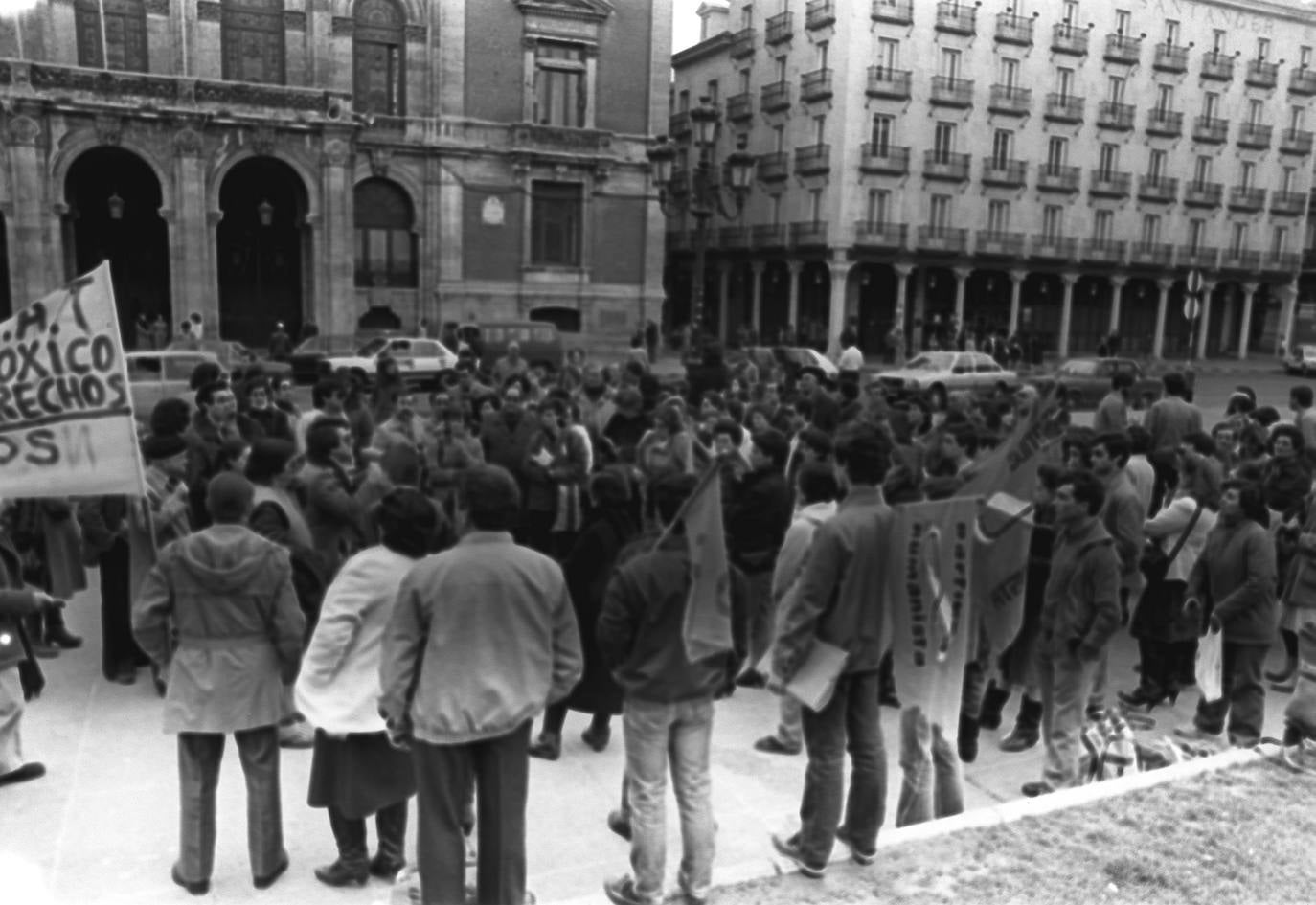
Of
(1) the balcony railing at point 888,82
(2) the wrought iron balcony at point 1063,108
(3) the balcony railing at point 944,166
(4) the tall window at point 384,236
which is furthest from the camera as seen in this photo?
(2) the wrought iron balcony at point 1063,108

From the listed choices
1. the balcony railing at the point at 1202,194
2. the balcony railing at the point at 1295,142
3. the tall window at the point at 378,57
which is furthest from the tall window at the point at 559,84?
the balcony railing at the point at 1295,142

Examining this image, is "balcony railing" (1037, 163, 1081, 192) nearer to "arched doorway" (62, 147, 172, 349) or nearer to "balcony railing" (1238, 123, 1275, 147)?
"balcony railing" (1238, 123, 1275, 147)

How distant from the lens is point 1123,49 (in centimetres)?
4619

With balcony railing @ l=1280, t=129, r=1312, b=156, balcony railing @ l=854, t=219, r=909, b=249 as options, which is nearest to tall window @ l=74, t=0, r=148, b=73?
balcony railing @ l=854, t=219, r=909, b=249

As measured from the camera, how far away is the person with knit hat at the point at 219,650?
14.0 ft

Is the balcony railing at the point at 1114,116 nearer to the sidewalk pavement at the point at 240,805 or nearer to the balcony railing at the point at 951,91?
the balcony railing at the point at 951,91

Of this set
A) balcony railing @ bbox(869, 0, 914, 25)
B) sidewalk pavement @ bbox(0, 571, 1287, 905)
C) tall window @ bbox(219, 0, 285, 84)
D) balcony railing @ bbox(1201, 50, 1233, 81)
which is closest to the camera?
sidewalk pavement @ bbox(0, 571, 1287, 905)

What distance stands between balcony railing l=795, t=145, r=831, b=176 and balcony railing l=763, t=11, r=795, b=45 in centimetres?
453

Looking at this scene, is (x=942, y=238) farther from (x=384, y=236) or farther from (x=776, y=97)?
(x=384, y=236)

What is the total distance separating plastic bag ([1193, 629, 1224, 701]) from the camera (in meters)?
6.19

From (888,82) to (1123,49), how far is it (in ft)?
41.4

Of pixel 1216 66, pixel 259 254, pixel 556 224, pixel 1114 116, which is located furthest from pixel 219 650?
pixel 1216 66

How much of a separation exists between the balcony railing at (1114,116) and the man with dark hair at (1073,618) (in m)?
46.6

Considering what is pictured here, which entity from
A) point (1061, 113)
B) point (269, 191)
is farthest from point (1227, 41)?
point (269, 191)
